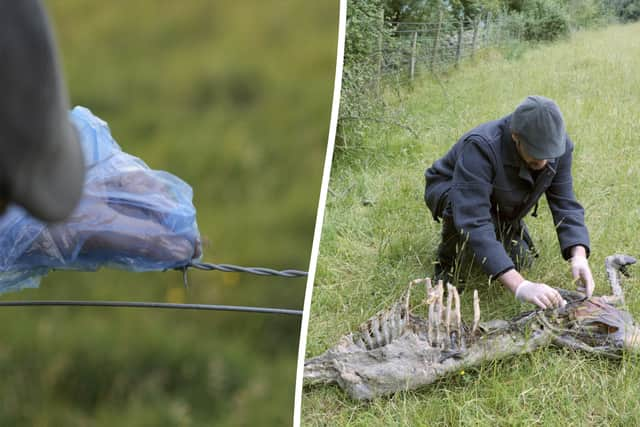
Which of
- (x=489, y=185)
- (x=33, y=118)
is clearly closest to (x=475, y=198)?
(x=489, y=185)

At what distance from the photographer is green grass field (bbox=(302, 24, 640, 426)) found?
44.9 inches

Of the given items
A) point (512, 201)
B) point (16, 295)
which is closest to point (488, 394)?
point (512, 201)

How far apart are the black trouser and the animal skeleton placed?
0.06m

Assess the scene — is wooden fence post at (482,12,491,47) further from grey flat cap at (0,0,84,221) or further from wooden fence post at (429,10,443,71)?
grey flat cap at (0,0,84,221)

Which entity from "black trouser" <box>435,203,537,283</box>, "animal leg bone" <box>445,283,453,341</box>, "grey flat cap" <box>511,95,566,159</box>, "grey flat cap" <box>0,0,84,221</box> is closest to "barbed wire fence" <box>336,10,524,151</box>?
"grey flat cap" <box>511,95,566,159</box>

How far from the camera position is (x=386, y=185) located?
1.36m

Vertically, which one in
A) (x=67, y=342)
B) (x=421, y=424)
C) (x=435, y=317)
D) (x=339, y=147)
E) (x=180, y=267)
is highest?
(x=339, y=147)

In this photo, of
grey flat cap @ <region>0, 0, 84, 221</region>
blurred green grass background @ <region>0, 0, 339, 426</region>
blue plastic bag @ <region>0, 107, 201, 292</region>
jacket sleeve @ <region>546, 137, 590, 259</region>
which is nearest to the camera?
grey flat cap @ <region>0, 0, 84, 221</region>

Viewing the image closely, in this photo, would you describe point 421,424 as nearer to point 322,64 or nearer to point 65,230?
point 65,230

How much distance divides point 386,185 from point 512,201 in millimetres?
259

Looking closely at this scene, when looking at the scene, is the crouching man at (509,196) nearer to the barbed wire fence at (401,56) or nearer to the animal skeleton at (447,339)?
the animal skeleton at (447,339)

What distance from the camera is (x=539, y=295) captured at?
1.23 m

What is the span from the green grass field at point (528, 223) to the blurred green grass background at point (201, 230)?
0.49 m

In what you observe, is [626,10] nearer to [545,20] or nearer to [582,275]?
[545,20]
